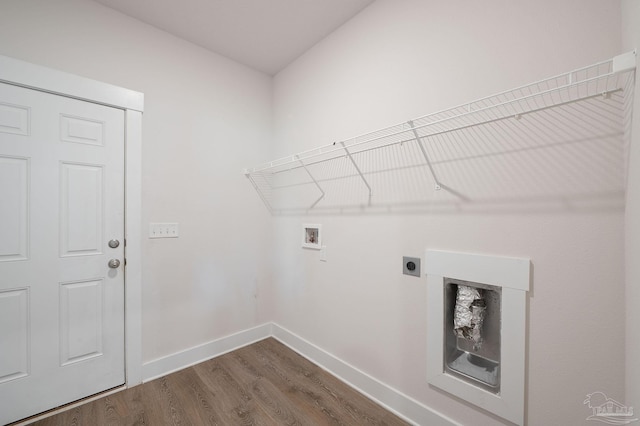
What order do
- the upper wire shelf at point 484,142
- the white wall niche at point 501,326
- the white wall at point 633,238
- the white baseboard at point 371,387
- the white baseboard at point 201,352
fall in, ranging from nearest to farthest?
the white wall at point 633,238
the upper wire shelf at point 484,142
the white wall niche at point 501,326
the white baseboard at point 371,387
the white baseboard at point 201,352

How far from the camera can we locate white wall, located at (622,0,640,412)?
81cm

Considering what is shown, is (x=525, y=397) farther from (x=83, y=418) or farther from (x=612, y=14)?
(x=83, y=418)

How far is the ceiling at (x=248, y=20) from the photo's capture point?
185 cm

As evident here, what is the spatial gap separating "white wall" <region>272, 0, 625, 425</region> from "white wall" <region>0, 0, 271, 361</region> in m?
0.42

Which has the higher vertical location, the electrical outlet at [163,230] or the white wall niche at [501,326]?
the electrical outlet at [163,230]

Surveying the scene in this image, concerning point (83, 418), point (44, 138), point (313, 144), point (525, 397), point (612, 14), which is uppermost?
point (612, 14)

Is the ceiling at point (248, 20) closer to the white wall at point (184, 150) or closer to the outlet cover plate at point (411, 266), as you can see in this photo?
the white wall at point (184, 150)

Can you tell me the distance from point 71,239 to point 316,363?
197 cm

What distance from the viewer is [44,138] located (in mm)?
1640

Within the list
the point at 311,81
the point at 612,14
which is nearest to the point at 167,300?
the point at 311,81

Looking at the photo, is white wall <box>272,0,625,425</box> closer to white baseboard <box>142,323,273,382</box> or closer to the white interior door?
white baseboard <box>142,323,273,382</box>

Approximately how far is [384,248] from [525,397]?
0.95 meters

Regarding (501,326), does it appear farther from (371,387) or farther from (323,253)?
(323,253)

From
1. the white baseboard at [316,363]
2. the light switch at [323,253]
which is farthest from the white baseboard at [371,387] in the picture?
the light switch at [323,253]
